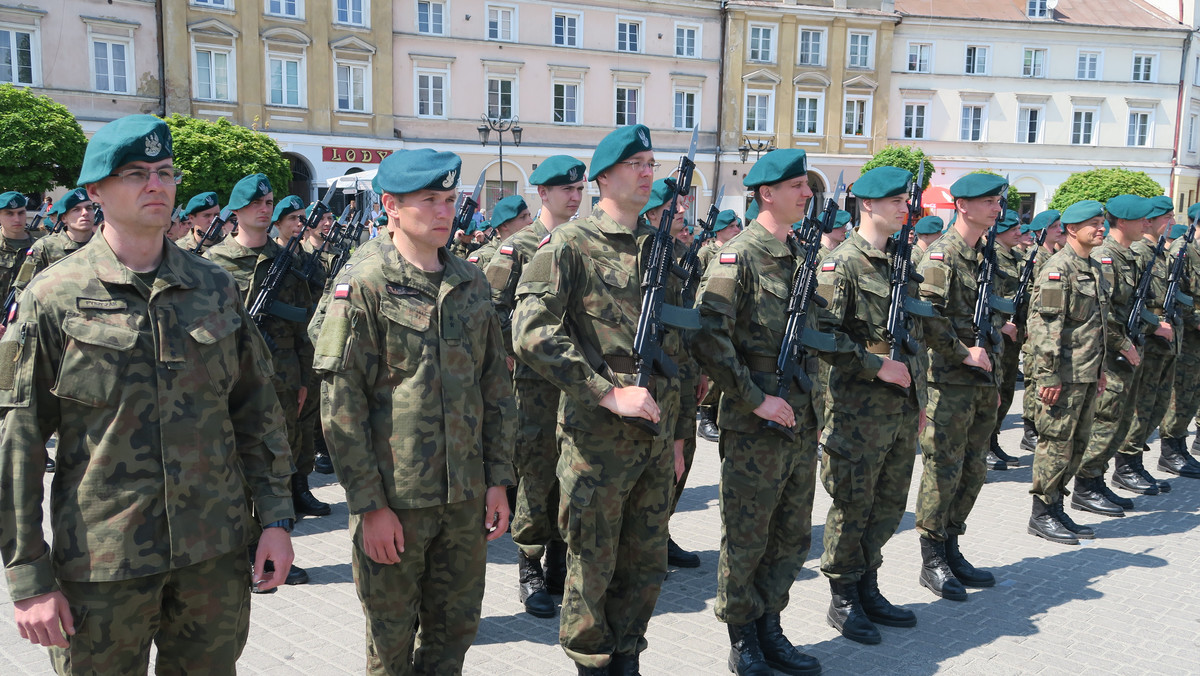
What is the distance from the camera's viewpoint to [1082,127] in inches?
1687

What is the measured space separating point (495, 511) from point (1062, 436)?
470 cm

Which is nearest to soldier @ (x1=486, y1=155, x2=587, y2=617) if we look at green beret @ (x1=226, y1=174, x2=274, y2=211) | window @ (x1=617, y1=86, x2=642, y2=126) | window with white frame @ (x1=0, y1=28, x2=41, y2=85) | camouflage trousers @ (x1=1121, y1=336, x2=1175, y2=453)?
green beret @ (x1=226, y1=174, x2=274, y2=211)

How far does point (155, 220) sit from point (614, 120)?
36262 mm

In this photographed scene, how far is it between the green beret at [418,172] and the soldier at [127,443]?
2.43 ft

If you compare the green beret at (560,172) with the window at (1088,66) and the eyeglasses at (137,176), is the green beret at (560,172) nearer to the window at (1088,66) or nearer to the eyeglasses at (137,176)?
the eyeglasses at (137,176)

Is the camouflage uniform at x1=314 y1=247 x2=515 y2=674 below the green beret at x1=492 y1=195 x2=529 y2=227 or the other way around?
below

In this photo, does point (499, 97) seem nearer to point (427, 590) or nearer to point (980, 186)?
point (980, 186)

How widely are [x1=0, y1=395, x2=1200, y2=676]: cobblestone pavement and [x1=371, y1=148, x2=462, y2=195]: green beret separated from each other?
2358mm

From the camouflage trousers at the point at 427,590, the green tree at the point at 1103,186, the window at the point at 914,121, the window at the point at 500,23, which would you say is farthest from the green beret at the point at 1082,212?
the window at the point at 914,121

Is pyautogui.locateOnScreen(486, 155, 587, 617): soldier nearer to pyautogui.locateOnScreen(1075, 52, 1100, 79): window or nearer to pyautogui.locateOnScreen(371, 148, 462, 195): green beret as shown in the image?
pyautogui.locateOnScreen(371, 148, 462, 195): green beret

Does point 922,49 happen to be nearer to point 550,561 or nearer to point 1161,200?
point 1161,200

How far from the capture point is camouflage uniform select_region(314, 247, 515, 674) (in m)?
3.06

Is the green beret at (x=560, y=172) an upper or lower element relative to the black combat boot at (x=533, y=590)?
upper

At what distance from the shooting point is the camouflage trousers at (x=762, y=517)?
415cm
